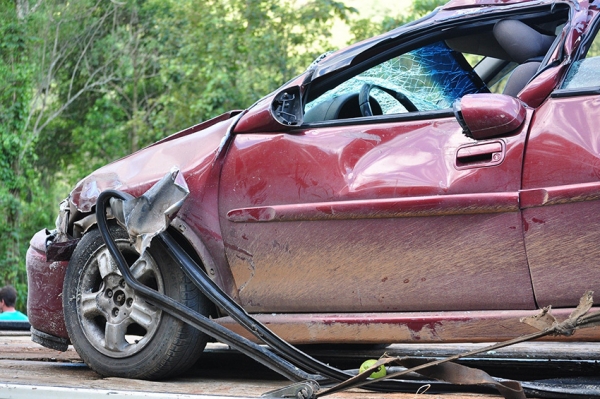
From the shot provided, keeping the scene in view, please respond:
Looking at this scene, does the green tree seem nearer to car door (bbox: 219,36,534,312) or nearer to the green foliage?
the green foliage

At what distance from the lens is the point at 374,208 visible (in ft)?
10.3

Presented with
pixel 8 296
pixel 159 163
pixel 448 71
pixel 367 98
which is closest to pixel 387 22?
pixel 8 296

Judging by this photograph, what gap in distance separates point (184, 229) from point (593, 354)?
2079 millimetres

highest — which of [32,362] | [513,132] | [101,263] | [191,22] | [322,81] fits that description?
[191,22]

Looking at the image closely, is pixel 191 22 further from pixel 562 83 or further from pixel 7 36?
pixel 562 83

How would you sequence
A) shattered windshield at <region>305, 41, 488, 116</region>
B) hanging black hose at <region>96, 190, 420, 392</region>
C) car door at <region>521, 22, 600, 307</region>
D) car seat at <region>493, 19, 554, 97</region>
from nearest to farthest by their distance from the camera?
car door at <region>521, 22, 600, 307</region> < hanging black hose at <region>96, 190, 420, 392</region> < car seat at <region>493, 19, 554, 97</region> < shattered windshield at <region>305, 41, 488, 116</region>

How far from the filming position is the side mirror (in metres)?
2.93

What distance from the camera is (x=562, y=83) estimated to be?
3.05 metres

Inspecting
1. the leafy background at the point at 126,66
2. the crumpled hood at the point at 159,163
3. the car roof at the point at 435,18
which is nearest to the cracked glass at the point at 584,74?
the car roof at the point at 435,18

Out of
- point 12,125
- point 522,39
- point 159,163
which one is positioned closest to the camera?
point 522,39

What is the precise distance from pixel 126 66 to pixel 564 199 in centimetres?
2011

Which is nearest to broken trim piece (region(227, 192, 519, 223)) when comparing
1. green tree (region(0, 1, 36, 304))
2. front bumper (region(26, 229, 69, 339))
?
front bumper (region(26, 229, 69, 339))

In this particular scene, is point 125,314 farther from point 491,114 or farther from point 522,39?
point 522,39

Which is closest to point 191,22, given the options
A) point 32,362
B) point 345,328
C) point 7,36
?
point 7,36
